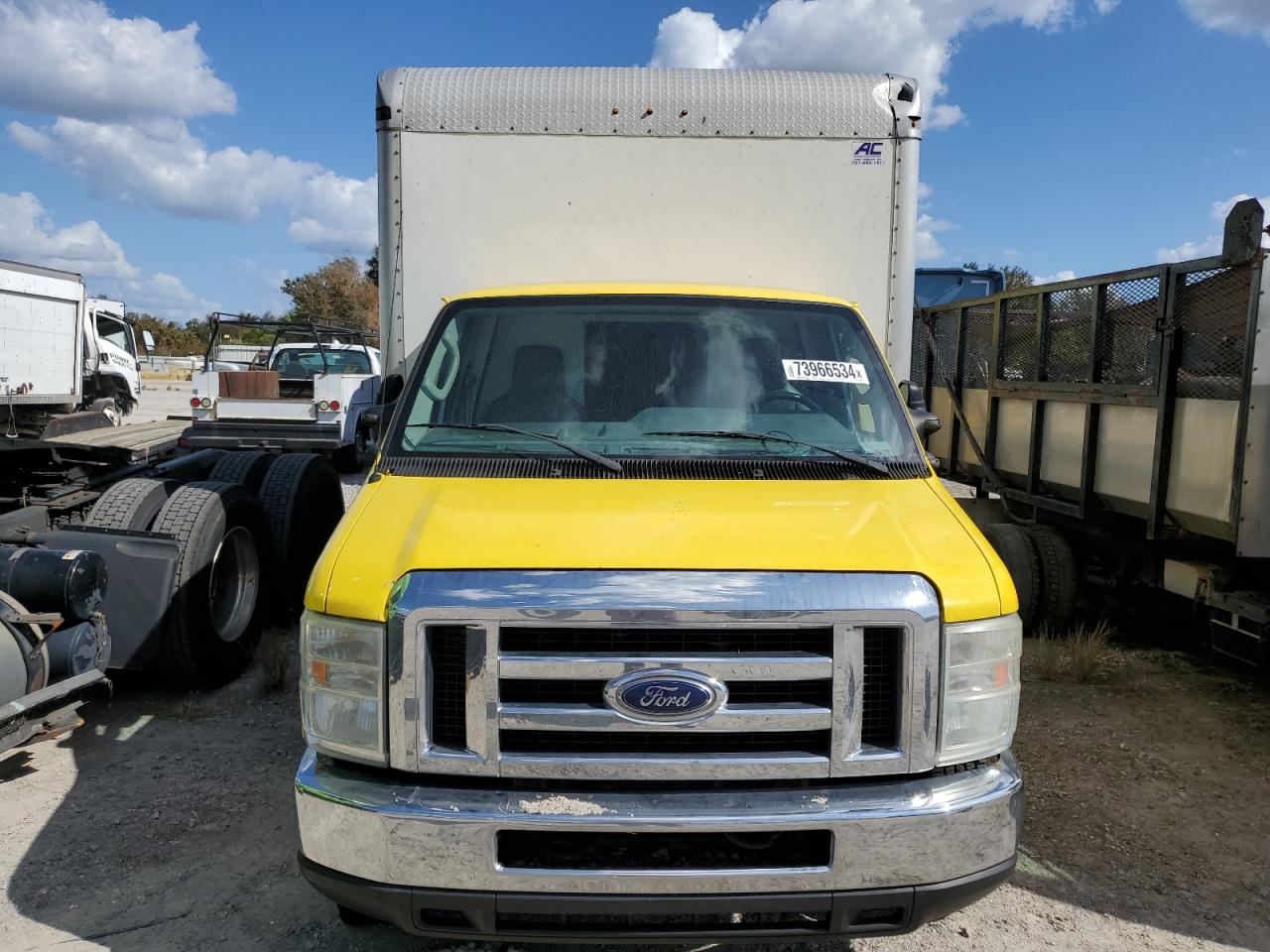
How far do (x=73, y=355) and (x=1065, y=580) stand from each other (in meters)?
13.9

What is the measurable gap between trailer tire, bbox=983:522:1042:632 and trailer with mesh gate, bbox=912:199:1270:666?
0.01 m

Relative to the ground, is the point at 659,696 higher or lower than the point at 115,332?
lower

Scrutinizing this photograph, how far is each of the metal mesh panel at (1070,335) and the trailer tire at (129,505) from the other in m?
5.81

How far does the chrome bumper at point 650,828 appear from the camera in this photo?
8.16 ft

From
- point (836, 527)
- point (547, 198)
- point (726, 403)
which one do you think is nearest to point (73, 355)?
point (547, 198)

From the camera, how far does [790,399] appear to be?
372 centimetres

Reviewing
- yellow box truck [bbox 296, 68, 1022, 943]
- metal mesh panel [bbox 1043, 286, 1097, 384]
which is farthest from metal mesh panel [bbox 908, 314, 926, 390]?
yellow box truck [bbox 296, 68, 1022, 943]

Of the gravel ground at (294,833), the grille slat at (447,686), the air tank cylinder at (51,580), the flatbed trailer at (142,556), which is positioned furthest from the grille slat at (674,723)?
the air tank cylinder at (51,580)

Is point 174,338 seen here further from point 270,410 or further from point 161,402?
point 270,410

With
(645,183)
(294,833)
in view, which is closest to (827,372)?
(645,183)

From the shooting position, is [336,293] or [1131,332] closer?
[1131,332]

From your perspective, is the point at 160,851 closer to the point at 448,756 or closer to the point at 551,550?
the point at 448,756

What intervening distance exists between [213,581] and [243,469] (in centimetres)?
128

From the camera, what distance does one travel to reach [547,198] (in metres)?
5.08
